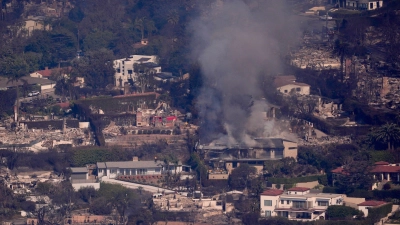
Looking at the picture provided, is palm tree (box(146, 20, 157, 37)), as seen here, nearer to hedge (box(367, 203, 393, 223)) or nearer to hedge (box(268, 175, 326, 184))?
hedge (box(268, 175, 326, 184))

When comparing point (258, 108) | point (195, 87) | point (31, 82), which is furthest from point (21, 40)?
point (258, 108)

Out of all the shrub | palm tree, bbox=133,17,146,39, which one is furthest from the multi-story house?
palm tree, bbox=133,17,146,39

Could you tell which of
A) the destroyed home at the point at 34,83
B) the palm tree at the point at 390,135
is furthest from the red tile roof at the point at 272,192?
the destroyed home at the point at 34,83

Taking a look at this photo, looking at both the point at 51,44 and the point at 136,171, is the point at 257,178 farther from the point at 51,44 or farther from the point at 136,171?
the point at 51,44

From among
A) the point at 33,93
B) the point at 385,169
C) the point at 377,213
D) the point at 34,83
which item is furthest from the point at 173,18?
the point at 377,213

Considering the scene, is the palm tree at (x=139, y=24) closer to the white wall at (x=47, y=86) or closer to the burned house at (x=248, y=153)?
the white wall at (x=47, y=86)

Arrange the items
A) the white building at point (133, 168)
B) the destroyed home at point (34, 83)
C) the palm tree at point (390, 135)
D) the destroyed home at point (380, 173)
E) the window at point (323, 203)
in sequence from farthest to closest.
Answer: the destroyed home at point (34, 83), the white building at point (133, 168), the palm tree at point (390, 135), the destroyed home at point (380, 173), the window at point (323, 203)
